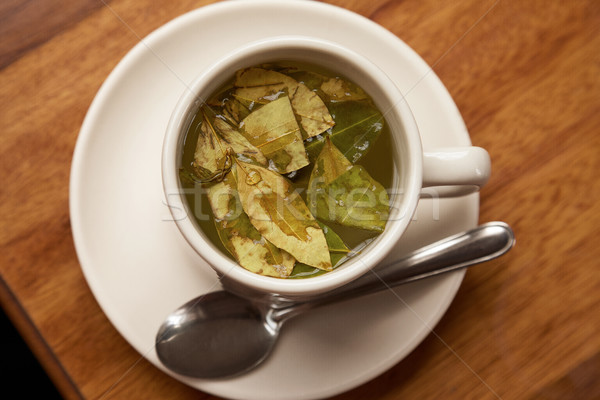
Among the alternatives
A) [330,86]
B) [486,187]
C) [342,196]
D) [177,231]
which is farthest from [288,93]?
[486,187]

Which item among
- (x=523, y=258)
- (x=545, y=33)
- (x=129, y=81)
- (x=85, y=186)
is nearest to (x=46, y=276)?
(x=85, y=186)

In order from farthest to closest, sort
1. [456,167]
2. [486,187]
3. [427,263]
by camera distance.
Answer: [486,187], [427,263], [456,167]

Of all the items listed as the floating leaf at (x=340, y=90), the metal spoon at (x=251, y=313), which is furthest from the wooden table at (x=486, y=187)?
the floating leaf at (x=340, y=90)

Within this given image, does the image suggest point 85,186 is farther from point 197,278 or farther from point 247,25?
point 247,25

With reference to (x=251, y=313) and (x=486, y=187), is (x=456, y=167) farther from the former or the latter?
(x=251, y=313)

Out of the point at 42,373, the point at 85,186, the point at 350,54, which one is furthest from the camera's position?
the point at 42,373

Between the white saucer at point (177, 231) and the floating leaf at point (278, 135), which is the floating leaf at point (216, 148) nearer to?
the floating leaf at point (278, 135)
